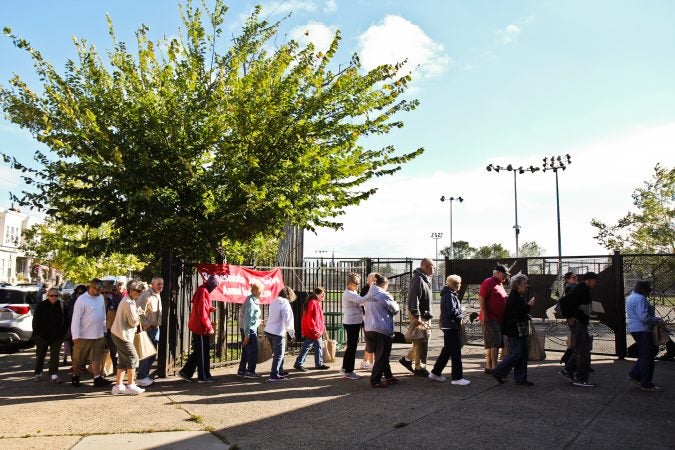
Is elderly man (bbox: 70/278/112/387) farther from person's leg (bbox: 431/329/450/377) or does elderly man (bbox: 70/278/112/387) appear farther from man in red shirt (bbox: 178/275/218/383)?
person's leg (bbox: 431/329/450/377)

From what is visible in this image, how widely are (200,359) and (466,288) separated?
6960 mm

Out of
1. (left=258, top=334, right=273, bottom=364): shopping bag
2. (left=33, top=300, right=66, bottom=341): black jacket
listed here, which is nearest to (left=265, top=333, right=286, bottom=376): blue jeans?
(left=258, top=334, right=273, bottom=364): shopping bag

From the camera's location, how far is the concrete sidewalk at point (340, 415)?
5566 mm

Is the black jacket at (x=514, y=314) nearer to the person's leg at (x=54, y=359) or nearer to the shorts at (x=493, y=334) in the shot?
the shorts at (x=493, y=334)

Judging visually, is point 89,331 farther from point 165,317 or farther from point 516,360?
point 516,360

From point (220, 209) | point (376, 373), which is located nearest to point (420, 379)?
point (376, 373)

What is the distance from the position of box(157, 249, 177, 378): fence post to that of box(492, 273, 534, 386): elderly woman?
554cm

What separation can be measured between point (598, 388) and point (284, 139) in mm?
6894

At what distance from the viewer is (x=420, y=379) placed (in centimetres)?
909

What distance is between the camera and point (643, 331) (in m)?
8.05

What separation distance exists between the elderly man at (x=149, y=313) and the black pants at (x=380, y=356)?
3482 mm

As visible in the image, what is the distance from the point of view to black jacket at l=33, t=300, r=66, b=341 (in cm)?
937

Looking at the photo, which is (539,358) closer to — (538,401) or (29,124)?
(538,401)

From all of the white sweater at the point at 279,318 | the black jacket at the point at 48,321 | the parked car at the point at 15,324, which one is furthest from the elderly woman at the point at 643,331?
the parked car at the point at 15,324
